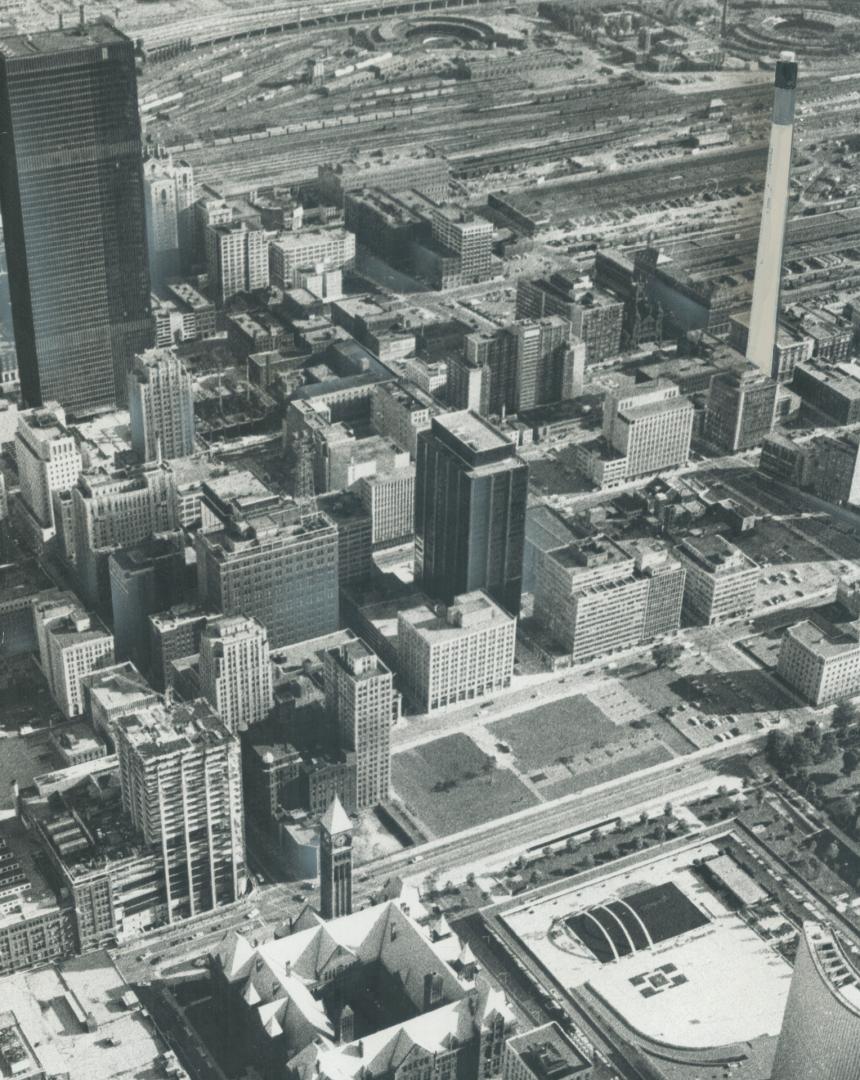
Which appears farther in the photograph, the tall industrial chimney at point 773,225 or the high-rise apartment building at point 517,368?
the high-rise apartment building at point 517,368

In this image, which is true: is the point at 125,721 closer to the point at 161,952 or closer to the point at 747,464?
the point at 161,952

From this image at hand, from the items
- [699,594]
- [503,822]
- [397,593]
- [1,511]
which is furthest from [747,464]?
[1,511]

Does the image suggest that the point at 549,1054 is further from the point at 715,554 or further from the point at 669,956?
the point at 715,554

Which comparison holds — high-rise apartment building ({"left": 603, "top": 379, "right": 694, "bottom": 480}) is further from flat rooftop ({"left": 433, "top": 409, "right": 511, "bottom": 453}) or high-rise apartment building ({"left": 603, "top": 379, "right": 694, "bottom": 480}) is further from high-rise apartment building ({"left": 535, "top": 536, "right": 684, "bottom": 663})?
flat rooftop ({"left": 433, "top": 409, "right": 511, "bottom": 453})

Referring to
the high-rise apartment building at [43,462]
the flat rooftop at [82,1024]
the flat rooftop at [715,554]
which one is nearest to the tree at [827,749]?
the flat rooftop at [715,554]

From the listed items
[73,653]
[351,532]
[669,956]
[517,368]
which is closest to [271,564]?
[351,532]

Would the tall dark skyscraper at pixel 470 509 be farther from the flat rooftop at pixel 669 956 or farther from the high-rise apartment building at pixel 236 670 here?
the flat rooftop at pixel 669 956
